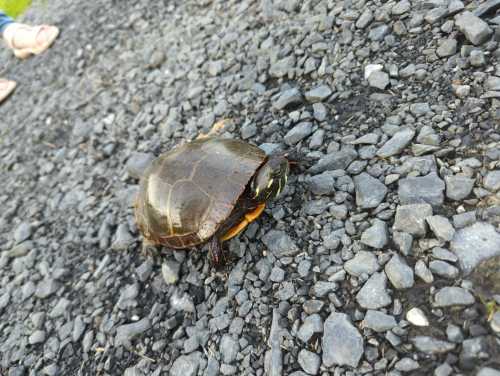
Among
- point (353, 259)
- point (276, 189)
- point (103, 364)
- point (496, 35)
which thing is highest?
point (496, 35)

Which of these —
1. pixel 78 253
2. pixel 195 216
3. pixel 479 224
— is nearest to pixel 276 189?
pixel 195 216

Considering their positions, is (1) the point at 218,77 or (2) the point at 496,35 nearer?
(2) the point at 496,35

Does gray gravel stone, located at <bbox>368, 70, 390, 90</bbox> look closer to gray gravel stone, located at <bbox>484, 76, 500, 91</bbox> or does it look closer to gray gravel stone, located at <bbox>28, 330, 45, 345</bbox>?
gray gravel stone, located at <bbox>484, 76, 500, 91</bbox>

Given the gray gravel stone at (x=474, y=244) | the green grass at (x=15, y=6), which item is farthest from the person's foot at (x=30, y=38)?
the gray gravel stone at (x=474, y=244)

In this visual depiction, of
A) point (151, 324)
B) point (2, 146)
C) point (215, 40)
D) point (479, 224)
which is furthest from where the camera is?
point (2, 146)

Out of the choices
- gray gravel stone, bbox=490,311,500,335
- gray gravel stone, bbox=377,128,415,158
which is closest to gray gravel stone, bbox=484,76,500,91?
gray gravel stone, bbox=377,128,415,158

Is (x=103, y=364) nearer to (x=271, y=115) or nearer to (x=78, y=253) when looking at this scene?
(x=78, y=253)

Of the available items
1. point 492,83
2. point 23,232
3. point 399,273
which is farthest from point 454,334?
point 23,232
